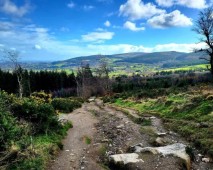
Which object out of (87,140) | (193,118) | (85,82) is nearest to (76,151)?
(87,140)

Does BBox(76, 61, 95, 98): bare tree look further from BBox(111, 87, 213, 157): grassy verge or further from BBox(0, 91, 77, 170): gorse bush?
BBox(0, 91, 77, 170): gorse bush

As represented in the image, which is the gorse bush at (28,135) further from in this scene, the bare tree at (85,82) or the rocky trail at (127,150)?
the bare tree at (85,82)

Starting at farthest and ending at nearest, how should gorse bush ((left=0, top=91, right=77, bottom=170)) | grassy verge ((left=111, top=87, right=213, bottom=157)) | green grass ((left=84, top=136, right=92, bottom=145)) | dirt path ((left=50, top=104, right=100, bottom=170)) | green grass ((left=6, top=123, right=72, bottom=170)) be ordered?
green grass ((left=84, top=136, right=92, bottom=145)) → grassy verge ((left=111, top=87, right=213, bottom=157)) → dirt path ((left=50, top=104, right=100, bottom=170)) → gorse bush ((left=0, top=91, right=77, bottom=170)) → green grass ((left=6, top=123, right=72, bottom=170))

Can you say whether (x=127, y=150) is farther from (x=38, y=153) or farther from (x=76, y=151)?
(x=38, y=153)

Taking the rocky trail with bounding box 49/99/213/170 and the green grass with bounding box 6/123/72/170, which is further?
the rocky trail with bounding box 49/99/213/170

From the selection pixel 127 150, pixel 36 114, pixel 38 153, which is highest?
pixel 36 114

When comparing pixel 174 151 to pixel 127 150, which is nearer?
pixel 174 151

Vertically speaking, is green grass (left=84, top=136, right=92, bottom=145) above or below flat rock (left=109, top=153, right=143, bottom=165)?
below

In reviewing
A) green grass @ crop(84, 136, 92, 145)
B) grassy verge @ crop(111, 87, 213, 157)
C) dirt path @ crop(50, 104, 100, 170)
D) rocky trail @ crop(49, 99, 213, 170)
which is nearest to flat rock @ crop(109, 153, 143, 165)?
rocky trail @ crop(49, 99, 213, 170)

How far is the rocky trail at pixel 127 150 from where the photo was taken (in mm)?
16016

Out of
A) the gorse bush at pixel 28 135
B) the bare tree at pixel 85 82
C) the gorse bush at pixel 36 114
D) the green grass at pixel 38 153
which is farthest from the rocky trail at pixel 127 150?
the bare tree at pixel 85 82

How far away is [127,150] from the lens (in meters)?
19.5

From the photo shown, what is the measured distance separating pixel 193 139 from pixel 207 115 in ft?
19.4

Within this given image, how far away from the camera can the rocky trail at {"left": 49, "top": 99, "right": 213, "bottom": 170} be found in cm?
1602
